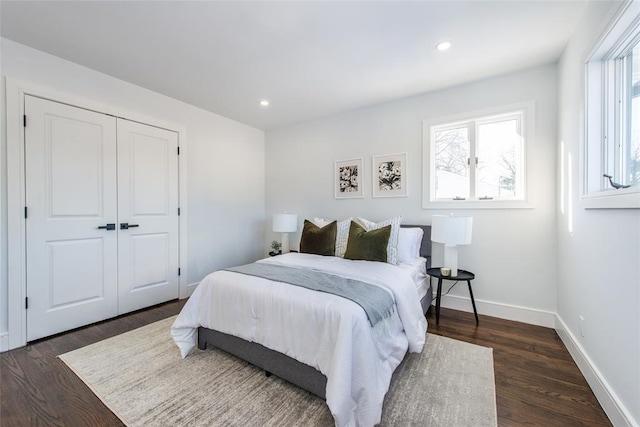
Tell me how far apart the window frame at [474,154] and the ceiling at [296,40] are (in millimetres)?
390

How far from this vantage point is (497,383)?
1.75 metres

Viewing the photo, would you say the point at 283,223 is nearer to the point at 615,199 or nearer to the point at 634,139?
the point at 615,199

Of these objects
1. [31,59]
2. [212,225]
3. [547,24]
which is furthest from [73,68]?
[547,24]

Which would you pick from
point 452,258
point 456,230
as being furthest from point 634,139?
point 452,258

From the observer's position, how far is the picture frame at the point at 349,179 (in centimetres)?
372

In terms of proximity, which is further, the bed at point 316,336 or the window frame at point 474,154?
the window frame at point 474,154

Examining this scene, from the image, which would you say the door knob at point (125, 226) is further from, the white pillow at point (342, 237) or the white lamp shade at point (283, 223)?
the white pillow at point (342, 237)

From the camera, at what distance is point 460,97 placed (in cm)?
A: 300

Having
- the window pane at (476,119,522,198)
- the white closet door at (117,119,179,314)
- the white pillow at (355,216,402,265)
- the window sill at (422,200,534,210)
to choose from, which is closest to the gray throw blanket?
the white pillow at (355,216,402,265)

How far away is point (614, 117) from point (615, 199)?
693 mm

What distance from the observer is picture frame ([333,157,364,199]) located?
3717mm

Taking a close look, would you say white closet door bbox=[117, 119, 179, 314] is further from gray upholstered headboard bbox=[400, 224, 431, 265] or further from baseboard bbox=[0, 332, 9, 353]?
gray upholstered headboard bbox=[400, 224, 431, 265]

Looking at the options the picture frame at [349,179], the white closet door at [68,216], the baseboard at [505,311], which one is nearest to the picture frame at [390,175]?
the picture frame at [349,179]

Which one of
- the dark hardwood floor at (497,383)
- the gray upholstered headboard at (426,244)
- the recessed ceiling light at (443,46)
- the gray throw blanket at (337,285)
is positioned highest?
the recessed ceiling light at (443,46)
